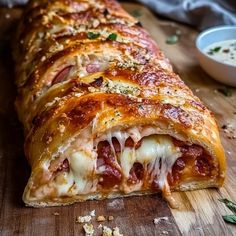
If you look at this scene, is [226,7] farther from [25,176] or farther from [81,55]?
[25,176]

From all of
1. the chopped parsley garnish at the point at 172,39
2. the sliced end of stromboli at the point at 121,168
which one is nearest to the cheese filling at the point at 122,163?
the sliced end of stromboli at the point at 121,168

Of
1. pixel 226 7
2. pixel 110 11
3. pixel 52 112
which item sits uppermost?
pixel 52 112

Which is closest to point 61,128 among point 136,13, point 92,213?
point 92,213

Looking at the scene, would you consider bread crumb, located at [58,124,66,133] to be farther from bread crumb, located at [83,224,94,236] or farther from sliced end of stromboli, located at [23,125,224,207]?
bread crumb, located at [83,224,94,236]

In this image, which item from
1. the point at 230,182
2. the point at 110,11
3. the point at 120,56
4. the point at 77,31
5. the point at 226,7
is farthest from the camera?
the point at 226,7

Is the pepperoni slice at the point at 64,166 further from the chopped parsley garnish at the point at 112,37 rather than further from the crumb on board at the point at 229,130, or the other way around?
the crumb on board at the point at 229,130

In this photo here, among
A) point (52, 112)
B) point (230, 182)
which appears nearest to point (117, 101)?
point (52, 112)

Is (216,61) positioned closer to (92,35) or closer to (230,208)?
(92,35)

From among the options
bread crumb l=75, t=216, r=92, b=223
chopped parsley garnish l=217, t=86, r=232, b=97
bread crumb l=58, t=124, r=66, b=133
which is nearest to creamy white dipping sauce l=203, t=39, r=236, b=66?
chopped parsley garnish l=217, t=86, r=232, b=97
